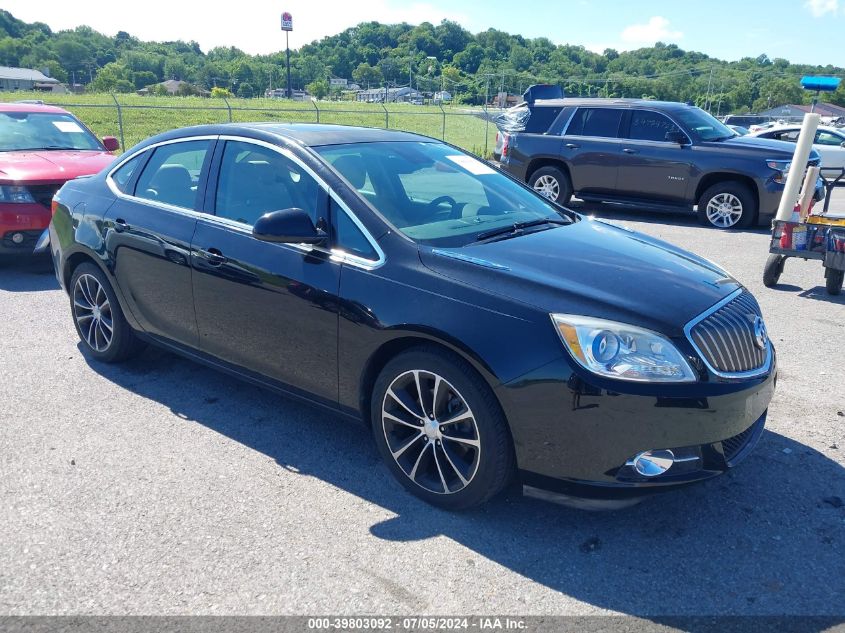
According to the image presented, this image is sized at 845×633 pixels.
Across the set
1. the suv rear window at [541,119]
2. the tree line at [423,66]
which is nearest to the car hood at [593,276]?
the suv rear window at [541,119]

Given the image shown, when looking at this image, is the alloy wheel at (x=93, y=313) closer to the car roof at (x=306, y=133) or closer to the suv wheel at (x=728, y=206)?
the car roof at (x=306, y=133)

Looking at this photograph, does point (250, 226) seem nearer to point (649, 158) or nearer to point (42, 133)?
point (42, 133)

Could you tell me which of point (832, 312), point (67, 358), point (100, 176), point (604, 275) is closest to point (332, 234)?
point (604, 275)

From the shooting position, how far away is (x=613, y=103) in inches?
476

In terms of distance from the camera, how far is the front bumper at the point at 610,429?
277 cm

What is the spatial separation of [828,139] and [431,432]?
22.5m

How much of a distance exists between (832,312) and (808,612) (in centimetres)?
485

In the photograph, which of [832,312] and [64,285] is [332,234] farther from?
[832,312]

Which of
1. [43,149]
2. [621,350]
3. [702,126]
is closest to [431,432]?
[621,350]

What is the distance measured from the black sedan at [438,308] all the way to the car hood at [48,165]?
11.0 ft

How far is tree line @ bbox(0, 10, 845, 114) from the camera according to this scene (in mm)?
78688

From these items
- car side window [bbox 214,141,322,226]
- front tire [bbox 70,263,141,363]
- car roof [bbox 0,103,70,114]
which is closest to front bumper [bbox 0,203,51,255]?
car roof [bbox 0,103,70,114]

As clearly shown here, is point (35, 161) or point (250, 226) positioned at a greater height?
point (250, 226)

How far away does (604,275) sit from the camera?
3.23m
